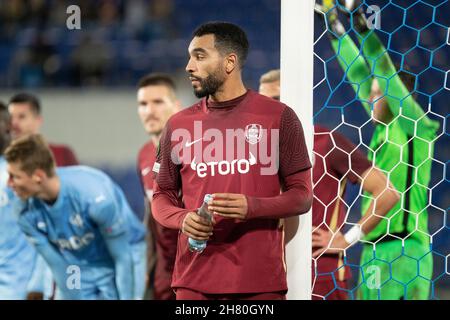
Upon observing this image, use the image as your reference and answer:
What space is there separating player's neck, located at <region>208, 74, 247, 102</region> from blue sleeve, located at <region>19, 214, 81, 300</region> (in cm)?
197

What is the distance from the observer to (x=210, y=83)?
2.64 meters

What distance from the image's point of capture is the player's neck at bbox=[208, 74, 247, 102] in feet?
8.82

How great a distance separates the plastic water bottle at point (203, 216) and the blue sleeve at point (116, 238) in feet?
6.28

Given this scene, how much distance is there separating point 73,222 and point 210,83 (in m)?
2.01

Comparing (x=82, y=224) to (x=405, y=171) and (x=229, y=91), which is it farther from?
(x=229, y=91)

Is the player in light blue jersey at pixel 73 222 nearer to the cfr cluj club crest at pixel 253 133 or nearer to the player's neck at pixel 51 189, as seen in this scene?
the player's neck at pixel 51 189

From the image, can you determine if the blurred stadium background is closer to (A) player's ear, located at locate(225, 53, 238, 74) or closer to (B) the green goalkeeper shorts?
(B) the green goalkeeper shorts

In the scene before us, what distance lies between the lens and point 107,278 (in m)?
4.54

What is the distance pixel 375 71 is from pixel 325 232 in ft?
2.29

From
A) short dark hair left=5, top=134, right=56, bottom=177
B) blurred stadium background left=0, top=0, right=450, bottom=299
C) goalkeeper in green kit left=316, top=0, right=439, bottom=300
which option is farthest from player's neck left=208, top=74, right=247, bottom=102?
blurred stadium background left=0, top=0, right=450, bottom=299

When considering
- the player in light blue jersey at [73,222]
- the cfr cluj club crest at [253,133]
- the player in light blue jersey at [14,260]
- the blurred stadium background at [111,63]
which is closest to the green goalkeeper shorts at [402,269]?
the cfr cluj club crest at [253,133]

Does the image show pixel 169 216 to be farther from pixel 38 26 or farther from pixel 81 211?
pixel 38 26

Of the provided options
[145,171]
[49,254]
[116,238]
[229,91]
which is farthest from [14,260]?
[229,91]

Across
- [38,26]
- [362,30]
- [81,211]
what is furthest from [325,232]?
[38,26]
